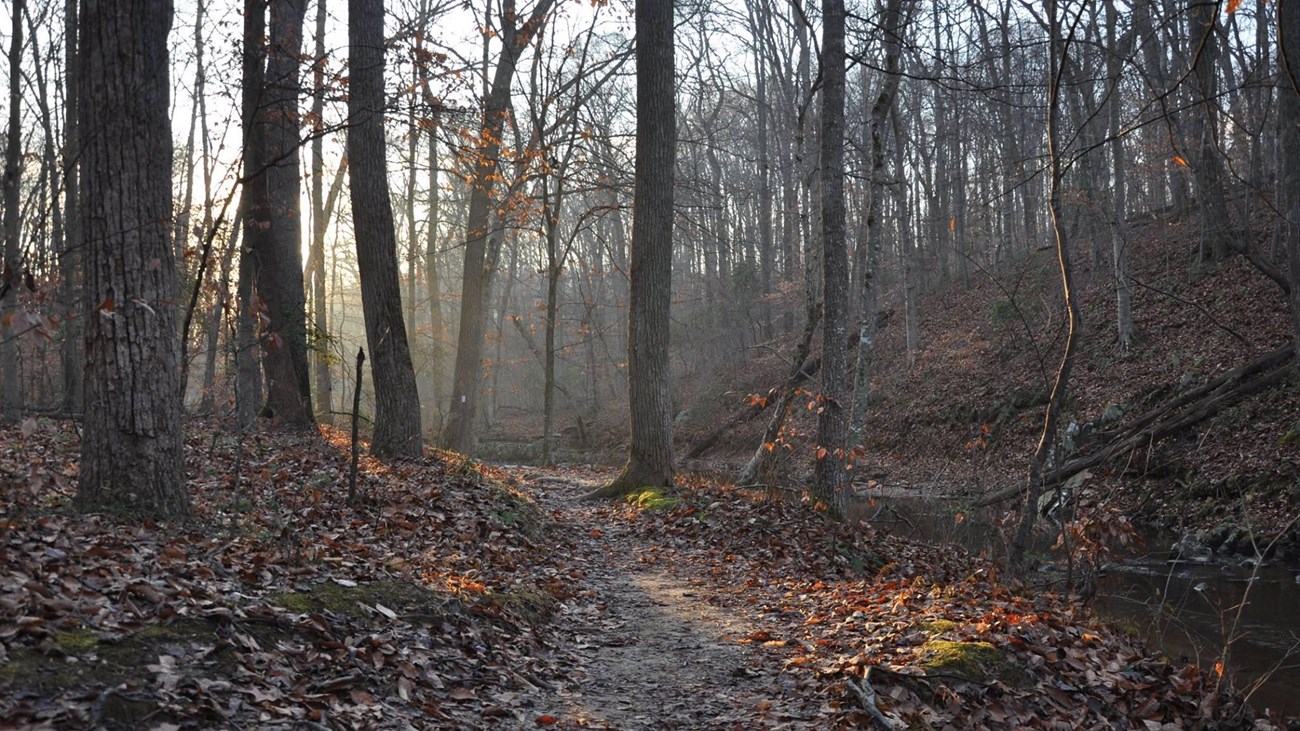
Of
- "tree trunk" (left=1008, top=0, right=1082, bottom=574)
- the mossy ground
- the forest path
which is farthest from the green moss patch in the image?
"tree trunk" (left=1008, top=0, right=1082, bottom=574)

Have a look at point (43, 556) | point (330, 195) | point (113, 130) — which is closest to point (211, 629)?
point (43, 556)

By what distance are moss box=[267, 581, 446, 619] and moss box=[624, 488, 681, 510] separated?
573cm

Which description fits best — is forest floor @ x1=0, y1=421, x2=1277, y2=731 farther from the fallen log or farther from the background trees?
the fallen log

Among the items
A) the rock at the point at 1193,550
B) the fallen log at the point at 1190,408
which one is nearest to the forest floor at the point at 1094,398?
the fallen log at the point at 1190,408

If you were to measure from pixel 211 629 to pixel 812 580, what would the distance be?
212 inches

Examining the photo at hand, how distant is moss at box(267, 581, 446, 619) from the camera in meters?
4.60

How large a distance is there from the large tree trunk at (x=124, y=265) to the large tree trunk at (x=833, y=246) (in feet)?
23.2

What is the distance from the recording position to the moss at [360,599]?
4.60 m

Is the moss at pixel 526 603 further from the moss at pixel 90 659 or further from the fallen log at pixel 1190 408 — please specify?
the fallen log at pixel 1190 408

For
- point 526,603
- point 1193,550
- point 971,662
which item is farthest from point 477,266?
point 971,662

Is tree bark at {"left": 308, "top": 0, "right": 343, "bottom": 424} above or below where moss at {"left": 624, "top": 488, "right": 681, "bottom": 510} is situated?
above

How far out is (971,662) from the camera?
5059mm

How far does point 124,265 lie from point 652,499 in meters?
7.31

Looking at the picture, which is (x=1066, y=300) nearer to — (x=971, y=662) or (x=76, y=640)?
(x=971, y=662)
